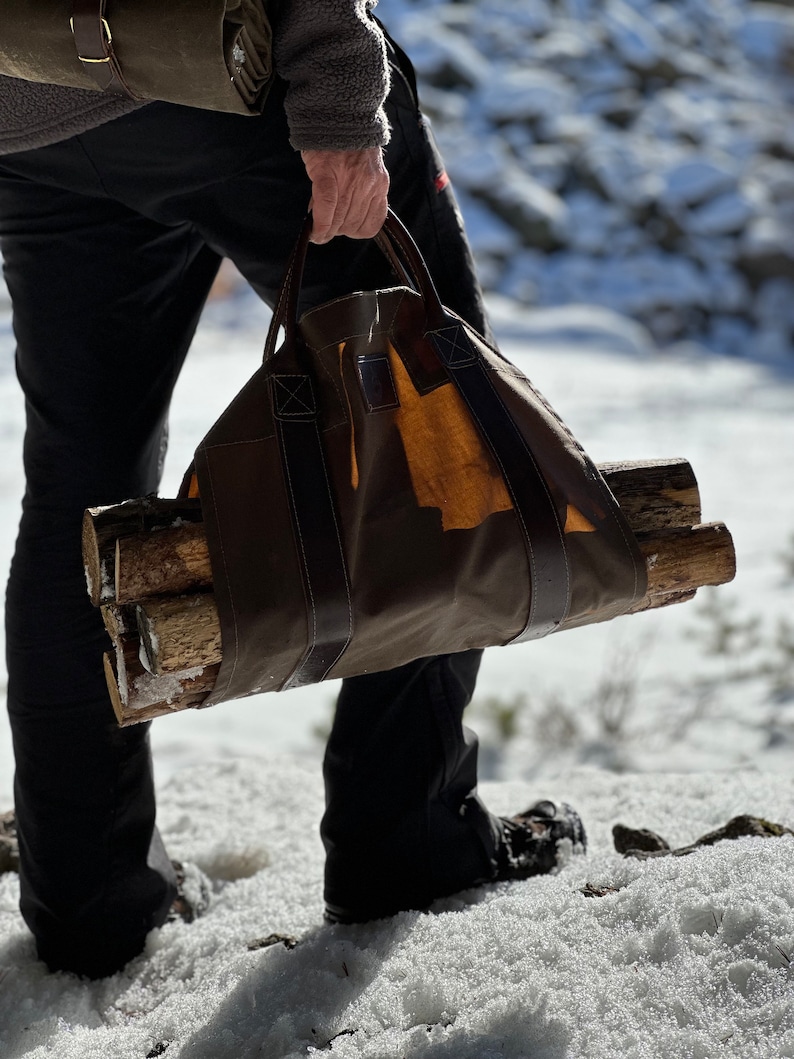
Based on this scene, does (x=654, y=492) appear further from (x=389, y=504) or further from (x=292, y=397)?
(x=292, y=397)

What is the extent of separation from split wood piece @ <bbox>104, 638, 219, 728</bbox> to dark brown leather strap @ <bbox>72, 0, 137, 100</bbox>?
64 centimetres

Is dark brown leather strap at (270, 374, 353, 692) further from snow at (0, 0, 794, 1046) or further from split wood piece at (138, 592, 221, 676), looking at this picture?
snow at (0, 0, 794, 1046)

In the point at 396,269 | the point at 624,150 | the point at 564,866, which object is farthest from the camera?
the point at 624,150

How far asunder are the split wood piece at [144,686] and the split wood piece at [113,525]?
7 centimetres

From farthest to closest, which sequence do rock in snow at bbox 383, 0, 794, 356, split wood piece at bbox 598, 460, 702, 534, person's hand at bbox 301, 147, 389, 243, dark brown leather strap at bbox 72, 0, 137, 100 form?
rock in snow at bbox 383, 0, 794, 356
split wood piece at bbox 598, 460, 702, 534
person's hand at bbox 301, 147, 389, 243
dark brown leather strap at bbox 72, 0, 137, 100

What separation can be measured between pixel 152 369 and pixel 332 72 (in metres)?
0.51

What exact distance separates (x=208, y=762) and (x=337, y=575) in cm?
159

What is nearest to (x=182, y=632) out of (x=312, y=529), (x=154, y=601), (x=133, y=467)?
(x=154, y=601)

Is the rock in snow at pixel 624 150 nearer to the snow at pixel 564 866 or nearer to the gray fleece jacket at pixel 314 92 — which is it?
the snow at pixel 564 866

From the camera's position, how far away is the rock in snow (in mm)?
13508

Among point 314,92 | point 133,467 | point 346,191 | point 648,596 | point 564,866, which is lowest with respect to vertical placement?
point 564,866

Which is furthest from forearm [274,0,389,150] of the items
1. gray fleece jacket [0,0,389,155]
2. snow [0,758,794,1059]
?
snow [0,758,794,1059]

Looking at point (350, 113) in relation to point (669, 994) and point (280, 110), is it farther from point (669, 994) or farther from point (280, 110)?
point (669, 994)

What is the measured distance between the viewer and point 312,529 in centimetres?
123
